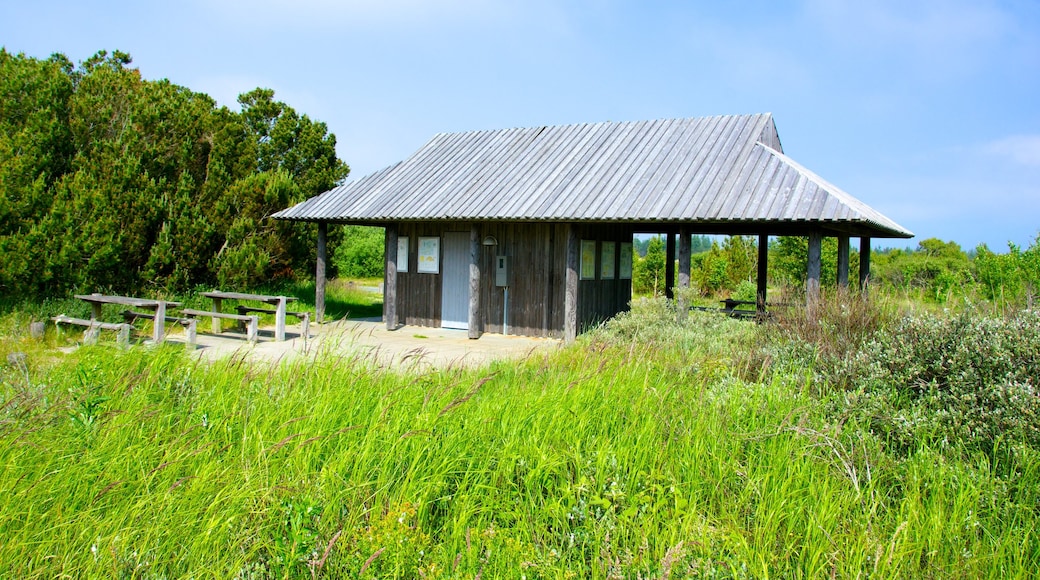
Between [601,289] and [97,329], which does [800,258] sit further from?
[97,329]

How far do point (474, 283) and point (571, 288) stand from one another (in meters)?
2.12

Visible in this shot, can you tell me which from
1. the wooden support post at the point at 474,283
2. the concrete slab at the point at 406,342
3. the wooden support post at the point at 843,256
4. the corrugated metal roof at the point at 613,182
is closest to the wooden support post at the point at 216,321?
the concrete slab at the point at 406,342

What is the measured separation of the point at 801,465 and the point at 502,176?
1165 cm

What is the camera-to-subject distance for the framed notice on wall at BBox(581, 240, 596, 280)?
15.0m

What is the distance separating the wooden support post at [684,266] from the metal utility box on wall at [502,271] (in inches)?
148

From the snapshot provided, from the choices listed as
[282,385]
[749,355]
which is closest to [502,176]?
[749,355]

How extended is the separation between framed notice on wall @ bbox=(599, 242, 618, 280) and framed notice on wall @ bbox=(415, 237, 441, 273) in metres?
3.43

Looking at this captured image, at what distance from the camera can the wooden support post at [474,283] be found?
1478cm

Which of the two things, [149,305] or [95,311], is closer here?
[149,305]

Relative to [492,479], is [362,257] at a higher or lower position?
higher

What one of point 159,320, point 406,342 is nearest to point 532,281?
point 406,342

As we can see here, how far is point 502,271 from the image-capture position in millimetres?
15625

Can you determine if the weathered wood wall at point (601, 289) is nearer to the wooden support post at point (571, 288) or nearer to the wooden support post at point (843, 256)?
the wooden support post at point (571, 288)

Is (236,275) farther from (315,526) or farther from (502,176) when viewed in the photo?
(315,526)
